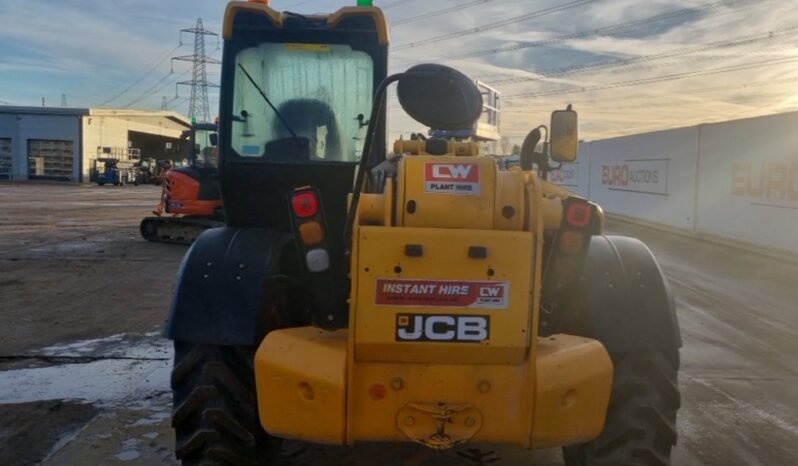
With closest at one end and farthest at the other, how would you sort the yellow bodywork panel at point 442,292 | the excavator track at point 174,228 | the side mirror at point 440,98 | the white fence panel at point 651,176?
the yellow bodywork panel at point 442,292, the side mirror at point 440,98, the excavator track at point 174,228, the white fence panel at point 651,176

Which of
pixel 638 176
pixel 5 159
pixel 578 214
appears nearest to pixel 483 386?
pixel 578 214

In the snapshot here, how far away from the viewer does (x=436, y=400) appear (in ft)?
10.0

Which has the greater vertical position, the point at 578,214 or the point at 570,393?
the point at 578,214

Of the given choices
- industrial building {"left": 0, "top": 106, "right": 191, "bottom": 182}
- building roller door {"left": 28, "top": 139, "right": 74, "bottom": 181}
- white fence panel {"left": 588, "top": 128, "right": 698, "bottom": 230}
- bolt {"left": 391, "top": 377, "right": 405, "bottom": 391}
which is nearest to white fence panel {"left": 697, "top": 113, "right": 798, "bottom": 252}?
white fence panel {"left": 588, "top": 128, "right": 698, "bottom": 230}

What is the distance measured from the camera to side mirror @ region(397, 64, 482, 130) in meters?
3.67

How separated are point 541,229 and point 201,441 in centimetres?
187

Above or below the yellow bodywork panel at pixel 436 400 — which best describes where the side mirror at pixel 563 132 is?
above

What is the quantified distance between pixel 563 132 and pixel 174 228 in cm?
1449

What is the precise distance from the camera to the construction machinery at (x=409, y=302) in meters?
3.00

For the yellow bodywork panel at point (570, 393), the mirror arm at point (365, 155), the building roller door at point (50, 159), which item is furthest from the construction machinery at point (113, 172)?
the yellow bodywork panel at point (570, 393)

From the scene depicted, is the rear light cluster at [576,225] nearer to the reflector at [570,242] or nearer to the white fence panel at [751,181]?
the reflector at [570,242]

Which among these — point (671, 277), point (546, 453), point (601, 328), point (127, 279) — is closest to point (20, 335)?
point (127, 279)

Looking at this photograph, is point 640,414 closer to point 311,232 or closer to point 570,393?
point 570,393

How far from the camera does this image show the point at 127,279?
11711mm
